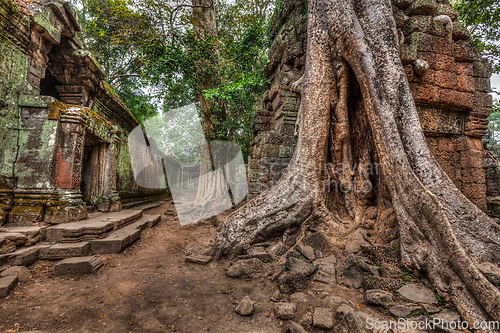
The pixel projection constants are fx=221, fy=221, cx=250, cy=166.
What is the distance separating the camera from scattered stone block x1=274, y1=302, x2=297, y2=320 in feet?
5.64

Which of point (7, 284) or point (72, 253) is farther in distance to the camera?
point (72, 253)

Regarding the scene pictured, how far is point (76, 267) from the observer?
8.27 ft

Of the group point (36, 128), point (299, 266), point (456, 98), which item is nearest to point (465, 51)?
point (456, 98)

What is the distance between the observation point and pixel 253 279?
2373 millimetres

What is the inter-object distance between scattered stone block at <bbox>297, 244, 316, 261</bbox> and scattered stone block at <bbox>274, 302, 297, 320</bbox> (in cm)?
79


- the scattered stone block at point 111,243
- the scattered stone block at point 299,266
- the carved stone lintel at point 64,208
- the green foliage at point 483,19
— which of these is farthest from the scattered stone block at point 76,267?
the green foliage at point 483,19

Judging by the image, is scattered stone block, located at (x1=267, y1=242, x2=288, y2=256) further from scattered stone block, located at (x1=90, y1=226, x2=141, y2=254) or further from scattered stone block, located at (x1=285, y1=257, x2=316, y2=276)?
scattered stone block, located at (x1=90, y1=226, x2=141, y2=254)

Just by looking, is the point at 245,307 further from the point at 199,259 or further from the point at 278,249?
the point at 199,259

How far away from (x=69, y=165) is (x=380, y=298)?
469 cm

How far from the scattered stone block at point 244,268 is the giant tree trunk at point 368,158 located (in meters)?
0.36

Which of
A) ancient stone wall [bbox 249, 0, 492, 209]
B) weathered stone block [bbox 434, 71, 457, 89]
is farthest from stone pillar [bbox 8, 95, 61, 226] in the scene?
weathered stone block [bbox 434, 71, 457, 89]

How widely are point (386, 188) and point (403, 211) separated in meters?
0.50

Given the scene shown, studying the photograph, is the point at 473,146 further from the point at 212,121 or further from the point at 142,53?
the point at 142,53

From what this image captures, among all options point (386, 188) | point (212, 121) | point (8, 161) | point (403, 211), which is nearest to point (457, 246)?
point (403, 211)
